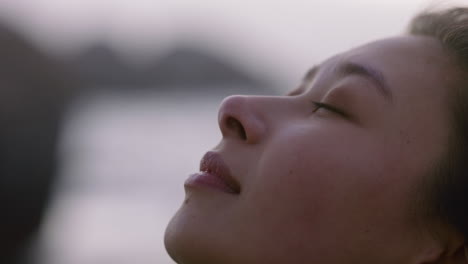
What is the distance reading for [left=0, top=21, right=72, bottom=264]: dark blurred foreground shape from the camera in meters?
4.44

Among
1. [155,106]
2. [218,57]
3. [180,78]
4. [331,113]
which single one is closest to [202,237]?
[331,113]

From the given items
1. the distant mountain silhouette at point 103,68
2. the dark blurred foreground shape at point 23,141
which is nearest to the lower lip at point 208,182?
the dark blurred foreground shape at point 23,141

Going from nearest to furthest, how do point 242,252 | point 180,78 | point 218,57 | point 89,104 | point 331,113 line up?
point 242,252
point 331,113
point 89,104
point 180,78
point 218,57

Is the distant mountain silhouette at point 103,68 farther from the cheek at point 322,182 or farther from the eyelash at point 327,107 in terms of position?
the cheek at point 322,182

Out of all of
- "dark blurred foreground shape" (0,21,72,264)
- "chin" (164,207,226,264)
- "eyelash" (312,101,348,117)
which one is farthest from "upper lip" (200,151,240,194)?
"dark blurred foreground shape" (0,21,72,264)

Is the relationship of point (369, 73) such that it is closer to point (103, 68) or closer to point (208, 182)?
point (208, 182)

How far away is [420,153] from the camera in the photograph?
145cm

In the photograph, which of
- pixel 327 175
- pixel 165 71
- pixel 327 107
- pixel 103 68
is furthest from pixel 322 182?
pixel 165 71

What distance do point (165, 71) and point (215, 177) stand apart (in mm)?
7745

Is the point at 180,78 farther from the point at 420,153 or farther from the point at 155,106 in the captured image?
the point at 420,153

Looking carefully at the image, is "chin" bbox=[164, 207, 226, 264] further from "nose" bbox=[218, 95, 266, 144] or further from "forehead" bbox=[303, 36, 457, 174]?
"forehead" bbox=[303, 36, 457, 174]

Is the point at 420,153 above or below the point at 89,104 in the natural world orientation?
above

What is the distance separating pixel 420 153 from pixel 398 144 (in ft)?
0.16

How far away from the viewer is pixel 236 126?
153 cm
